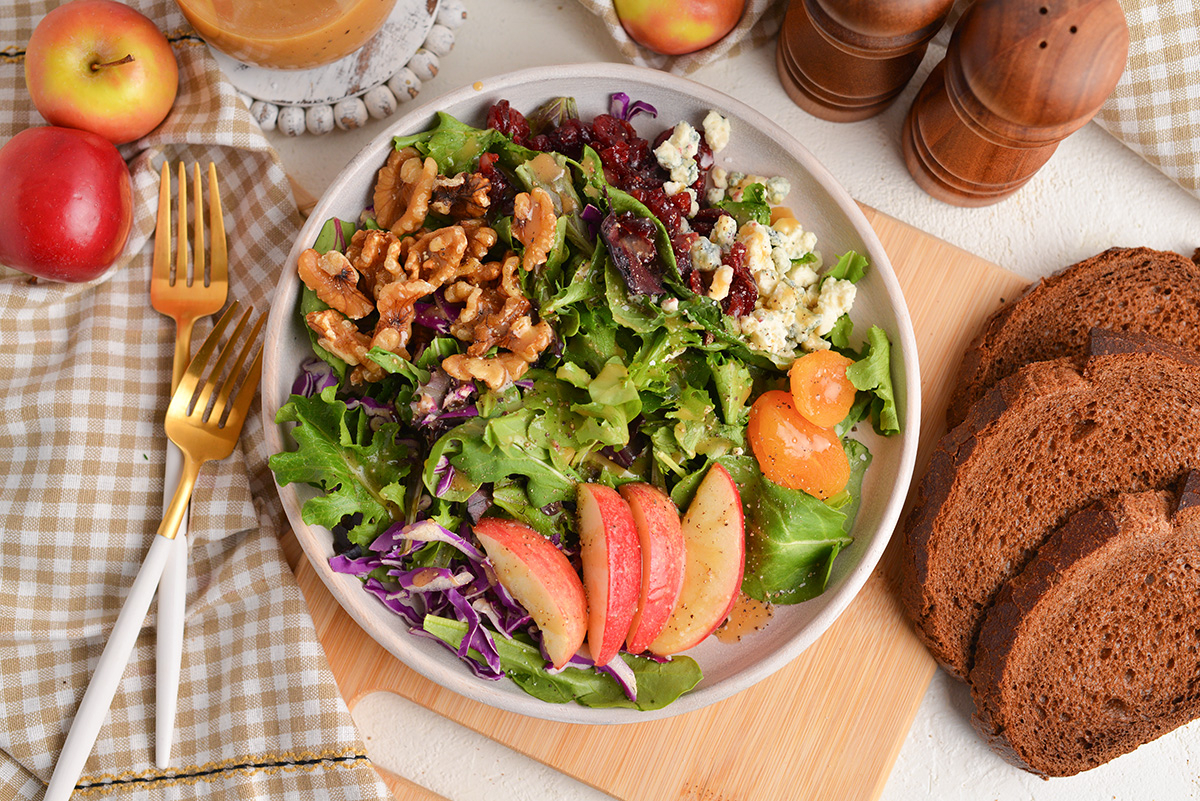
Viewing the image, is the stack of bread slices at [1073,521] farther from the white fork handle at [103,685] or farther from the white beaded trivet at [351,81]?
the white fork handle at [103,685]

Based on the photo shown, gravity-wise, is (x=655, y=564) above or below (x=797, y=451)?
below

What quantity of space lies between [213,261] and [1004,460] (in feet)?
6.95

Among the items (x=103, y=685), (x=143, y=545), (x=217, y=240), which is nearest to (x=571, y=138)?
(x=217, y=240)

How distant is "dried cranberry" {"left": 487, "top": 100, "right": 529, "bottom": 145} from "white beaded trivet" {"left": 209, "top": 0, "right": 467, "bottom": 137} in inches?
15.9

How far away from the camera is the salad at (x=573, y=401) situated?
5.94 feet

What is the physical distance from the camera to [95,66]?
2035mm

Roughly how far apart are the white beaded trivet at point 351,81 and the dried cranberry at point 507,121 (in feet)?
1.32

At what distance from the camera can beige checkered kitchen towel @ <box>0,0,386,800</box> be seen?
2.02 meters

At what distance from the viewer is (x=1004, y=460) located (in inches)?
80.3

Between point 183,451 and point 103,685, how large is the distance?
0.59 meters

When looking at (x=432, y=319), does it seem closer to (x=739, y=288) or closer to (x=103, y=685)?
(x=739, y=288)

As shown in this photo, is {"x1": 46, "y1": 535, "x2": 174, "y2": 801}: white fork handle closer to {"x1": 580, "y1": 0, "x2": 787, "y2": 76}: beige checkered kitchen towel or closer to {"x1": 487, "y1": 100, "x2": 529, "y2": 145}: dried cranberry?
{"x1": 487, "y1": 100, "x2": 529, "y2": 145}: dried cranberry

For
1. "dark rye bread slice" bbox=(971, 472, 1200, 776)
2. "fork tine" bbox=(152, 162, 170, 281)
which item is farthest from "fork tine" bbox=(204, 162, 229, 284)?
"dark rye bread slice" bbox=(971, 472, 1200, 776)

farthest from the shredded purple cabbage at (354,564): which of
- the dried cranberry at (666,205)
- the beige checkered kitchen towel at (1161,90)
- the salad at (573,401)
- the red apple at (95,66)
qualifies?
the beige checkered kitchen towel at (1161,90)
